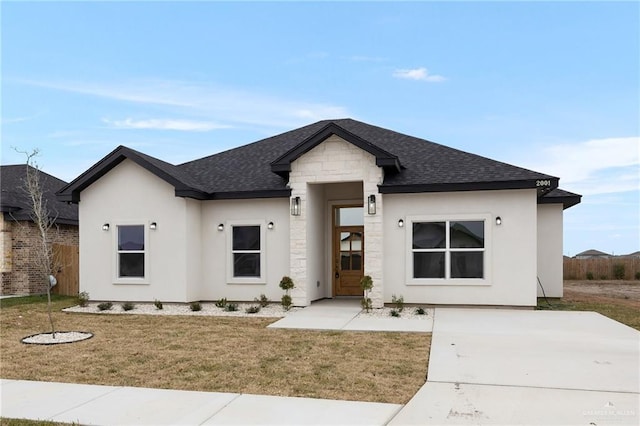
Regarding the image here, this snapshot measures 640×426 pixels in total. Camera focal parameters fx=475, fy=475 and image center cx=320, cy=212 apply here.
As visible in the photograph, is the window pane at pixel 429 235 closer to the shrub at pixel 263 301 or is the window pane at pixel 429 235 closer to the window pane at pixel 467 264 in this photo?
the window pane at pixel 467 264

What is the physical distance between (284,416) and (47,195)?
19381 mm

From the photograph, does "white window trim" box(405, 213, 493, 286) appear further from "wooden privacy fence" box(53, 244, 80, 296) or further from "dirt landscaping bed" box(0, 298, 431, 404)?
"wooden privacy fence" box(53, 244, 80, 296)

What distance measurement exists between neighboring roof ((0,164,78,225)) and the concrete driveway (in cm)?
1366

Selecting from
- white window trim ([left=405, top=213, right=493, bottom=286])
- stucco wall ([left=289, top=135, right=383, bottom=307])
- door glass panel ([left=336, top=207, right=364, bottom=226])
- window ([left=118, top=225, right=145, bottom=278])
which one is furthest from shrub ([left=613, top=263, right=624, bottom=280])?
window ([left=118, top=225, right=145, bottom=278])

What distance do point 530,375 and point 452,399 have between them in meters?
1.58

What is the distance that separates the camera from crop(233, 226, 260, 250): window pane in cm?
1412

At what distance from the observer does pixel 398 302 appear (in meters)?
12.3

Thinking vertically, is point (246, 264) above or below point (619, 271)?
above

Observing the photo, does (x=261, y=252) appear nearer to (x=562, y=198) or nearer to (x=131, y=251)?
(x=131, y=251)

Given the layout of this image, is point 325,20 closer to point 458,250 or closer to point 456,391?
point 458,250

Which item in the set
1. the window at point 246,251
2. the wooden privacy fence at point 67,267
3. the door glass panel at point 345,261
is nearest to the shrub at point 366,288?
the door glass panel at point 345,261

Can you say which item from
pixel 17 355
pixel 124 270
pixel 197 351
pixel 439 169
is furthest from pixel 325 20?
pixel 17 355

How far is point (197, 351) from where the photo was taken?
794cm

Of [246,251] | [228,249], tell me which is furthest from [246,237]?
[228,249]
